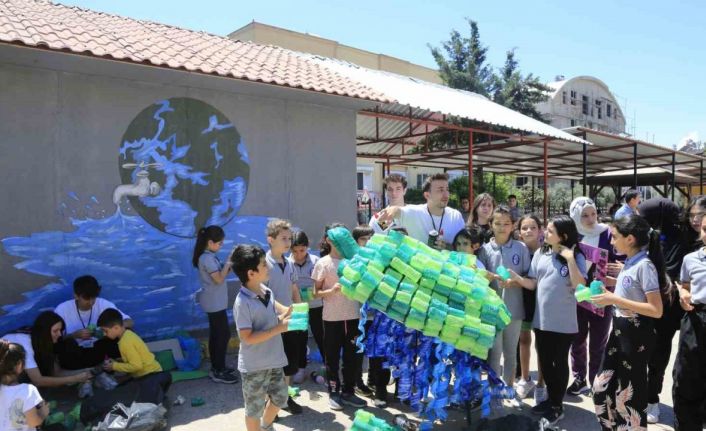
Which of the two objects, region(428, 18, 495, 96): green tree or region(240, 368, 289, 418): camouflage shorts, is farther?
region(428, 18, 495, 96): green tree

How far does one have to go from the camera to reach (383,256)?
10.0 feet

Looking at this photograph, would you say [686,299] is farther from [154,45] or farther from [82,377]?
[154,45]

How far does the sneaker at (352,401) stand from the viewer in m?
4.02

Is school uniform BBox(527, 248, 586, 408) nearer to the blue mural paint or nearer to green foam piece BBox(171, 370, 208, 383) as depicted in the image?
green foam piece BBox(171, 370, 208, 383)

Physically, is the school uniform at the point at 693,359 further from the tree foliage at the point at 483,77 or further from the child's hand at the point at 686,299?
the tree foliage at the point at 483,77

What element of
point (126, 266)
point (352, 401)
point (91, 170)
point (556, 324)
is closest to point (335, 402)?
point (352, 401)

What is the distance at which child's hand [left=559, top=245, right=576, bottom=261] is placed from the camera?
11.7 ft

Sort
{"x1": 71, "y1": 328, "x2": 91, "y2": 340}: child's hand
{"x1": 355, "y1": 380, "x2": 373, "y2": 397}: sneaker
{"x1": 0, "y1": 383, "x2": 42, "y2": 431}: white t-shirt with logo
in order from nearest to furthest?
1. {"x1": 0, "y1": 383, "x2": 42, "y2": 431}: white t-shirt with logo
2. {"x1": 355, "y1": 380, "x2": 373, "y2": 397}: sneaker
3. {"x1": 71, "y1": 328, "x2": 91, "y2": 340}: child's hand

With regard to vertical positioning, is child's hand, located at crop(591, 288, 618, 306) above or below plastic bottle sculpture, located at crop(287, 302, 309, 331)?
above

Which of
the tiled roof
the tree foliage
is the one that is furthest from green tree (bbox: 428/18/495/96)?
the tiled roof

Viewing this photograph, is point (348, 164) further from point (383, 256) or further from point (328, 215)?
point (383, 256)

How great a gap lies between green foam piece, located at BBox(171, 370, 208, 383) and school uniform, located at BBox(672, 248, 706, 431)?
13.8 ft

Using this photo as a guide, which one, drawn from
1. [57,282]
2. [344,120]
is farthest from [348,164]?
[57,282]

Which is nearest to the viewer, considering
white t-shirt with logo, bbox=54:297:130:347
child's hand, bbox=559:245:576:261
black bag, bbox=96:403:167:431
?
black bag, bbox=96:403:167:431
